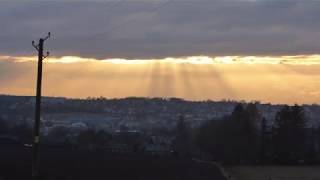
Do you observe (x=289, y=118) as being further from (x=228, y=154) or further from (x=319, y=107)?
(x=319, y=107)

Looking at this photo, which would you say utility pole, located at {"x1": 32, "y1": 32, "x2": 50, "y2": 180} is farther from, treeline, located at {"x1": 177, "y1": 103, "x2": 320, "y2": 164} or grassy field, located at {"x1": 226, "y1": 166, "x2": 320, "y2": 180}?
treeline, located at {"x1": 177, "y1": 103, "x2": 320, "y2": 164}

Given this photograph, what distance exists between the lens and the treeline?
92.7m

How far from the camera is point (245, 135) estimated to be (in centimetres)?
10288

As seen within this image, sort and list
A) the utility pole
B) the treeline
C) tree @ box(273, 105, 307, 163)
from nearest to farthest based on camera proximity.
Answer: the utility pole, the treeline, tree @ box(273, 105, 307, 163)

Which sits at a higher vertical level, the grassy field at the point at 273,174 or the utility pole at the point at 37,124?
the utility pole at the point at 37,124

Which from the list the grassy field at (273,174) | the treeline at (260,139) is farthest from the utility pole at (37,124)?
the treeline at (260,139)

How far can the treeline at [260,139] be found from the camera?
92688 mm

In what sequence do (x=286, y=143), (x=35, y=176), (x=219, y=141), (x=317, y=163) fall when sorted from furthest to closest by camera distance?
1. (x=219, y=141)
2. (x=286, y=143)
3. (x=317, y=163)
4. (x=35, y=176)

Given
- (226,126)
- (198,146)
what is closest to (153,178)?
(226,126)

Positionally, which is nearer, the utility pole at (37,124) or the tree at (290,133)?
the utility pole at (37,124)

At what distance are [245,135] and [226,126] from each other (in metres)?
5.41

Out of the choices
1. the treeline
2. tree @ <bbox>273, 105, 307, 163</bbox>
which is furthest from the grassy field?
tree @ <bbox>273, 105, 307, 163</bbox>

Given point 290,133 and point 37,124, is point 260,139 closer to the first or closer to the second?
point 290,133

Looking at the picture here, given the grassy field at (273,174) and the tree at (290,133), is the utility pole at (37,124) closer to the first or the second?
the grassy field at (273,174)
